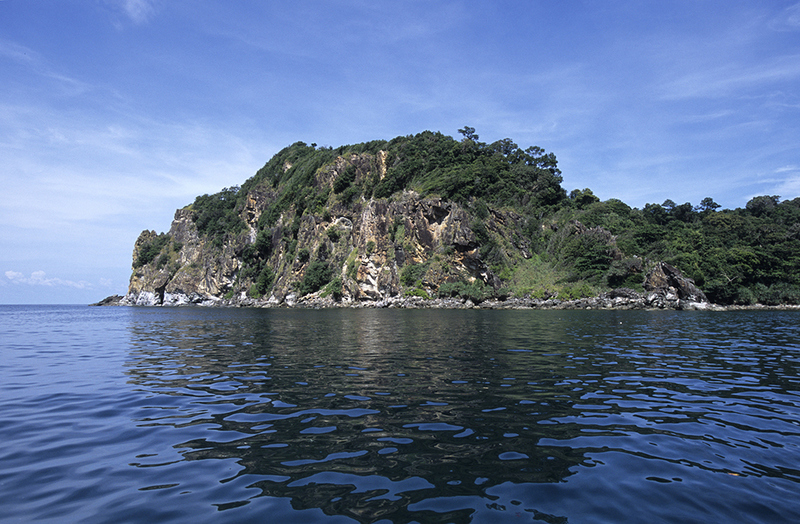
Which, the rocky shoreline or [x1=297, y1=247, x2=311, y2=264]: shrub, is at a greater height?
[x1=297, y1=247, x2=311, y2=264]: shrub

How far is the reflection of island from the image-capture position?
216 inches

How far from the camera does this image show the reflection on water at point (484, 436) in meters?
5.08

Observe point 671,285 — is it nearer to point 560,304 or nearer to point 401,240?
point 560,304

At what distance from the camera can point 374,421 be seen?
331 inches

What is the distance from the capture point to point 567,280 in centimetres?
8338

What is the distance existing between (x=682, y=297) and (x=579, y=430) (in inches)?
3003

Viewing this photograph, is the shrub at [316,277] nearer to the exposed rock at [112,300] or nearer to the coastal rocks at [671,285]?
the coastal rocks at [671,285]

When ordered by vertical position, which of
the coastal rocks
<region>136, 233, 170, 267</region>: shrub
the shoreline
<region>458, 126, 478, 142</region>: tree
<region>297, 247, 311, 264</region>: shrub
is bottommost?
the shoreline

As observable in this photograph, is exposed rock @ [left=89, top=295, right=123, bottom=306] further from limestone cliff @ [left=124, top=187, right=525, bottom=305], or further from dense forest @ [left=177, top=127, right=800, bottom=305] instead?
dense forest @ [left=177, top=127, right=800, bottom=305]

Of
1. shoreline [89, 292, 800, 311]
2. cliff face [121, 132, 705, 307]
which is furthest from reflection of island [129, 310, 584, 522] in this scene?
cliff face [121, 132, 705, 307]

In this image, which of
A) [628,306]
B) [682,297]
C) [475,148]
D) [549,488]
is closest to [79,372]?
[549,488]

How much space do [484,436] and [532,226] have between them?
9924cm

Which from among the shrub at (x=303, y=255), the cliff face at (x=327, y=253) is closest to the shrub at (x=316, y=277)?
the cliff face at (x=327, y=253)

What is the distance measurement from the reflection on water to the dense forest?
6696cm
